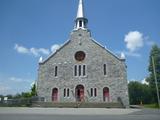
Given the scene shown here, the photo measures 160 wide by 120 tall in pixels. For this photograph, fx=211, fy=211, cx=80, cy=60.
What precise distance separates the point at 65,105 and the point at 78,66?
7620 millimetres

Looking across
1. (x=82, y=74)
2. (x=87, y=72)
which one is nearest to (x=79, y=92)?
(x=82, y=74)

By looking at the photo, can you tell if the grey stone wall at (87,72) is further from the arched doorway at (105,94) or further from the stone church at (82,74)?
the arched doorway at (105,94)

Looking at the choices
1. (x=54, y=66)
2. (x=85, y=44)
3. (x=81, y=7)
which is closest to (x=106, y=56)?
(x=85, y=44)

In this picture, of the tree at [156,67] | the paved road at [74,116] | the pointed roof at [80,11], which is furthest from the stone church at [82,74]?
the paved road at [74,116]

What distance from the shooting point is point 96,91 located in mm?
33750

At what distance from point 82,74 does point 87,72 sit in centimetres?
90

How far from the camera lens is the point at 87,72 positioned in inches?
1369

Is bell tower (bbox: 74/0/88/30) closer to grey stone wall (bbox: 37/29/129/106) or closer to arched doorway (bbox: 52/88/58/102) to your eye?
grey stone wall (bbox: 37/29/129/106)

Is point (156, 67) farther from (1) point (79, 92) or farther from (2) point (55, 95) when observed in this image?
(2) point (55, 95)

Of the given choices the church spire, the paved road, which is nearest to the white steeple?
the church spire

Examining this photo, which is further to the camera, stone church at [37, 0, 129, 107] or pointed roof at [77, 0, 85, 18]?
pointed roof at [77, 0, 85, 18]

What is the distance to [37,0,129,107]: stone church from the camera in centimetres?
3353

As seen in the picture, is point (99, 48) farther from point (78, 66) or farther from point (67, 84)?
point (67, 84)

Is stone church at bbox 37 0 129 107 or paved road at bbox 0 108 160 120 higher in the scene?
stone church at bbox 37 0 129 107
